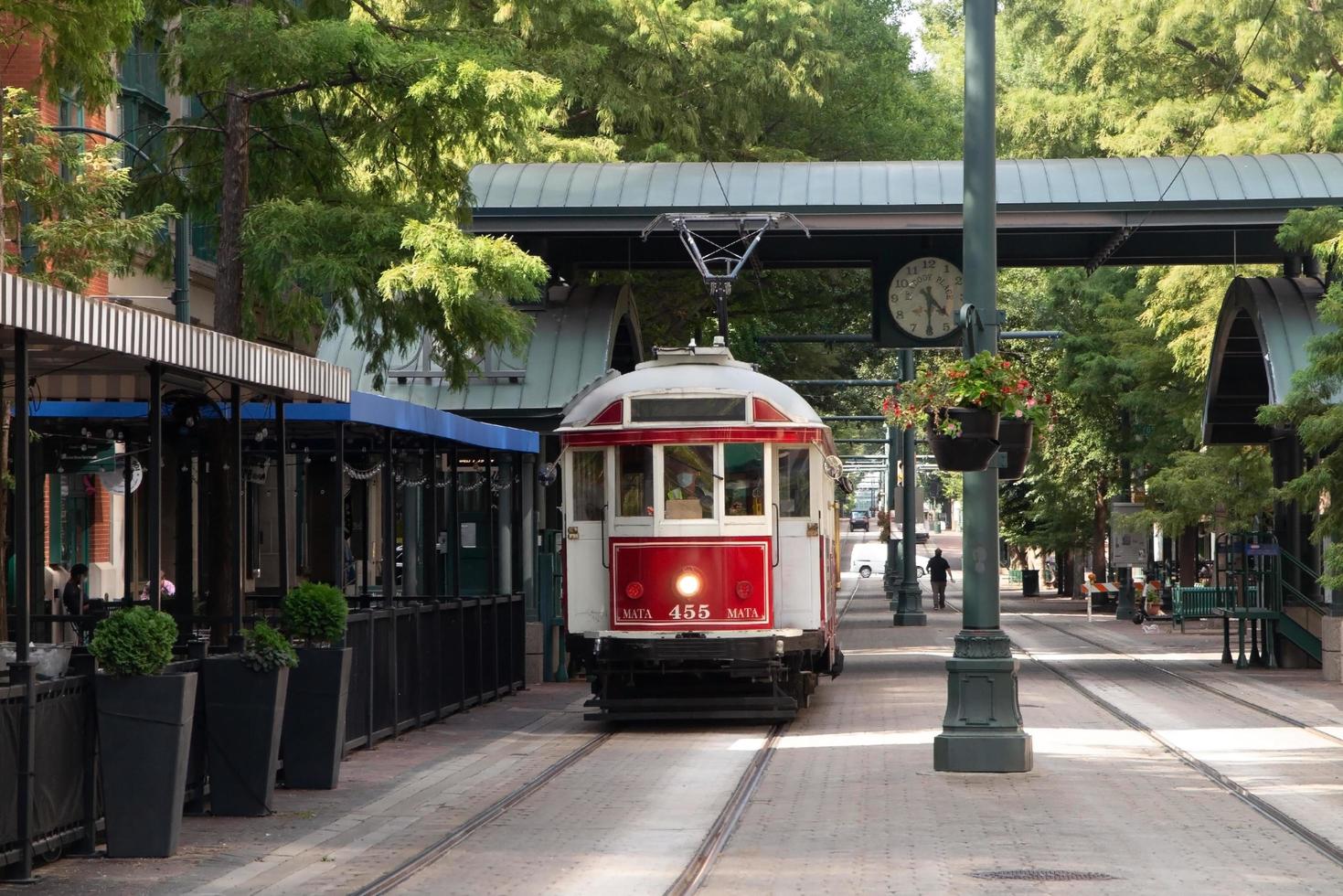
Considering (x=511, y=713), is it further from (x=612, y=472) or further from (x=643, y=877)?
(x=643, y=877)

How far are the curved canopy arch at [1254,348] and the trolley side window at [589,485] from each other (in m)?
9.50

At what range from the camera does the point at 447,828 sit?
12.2 m

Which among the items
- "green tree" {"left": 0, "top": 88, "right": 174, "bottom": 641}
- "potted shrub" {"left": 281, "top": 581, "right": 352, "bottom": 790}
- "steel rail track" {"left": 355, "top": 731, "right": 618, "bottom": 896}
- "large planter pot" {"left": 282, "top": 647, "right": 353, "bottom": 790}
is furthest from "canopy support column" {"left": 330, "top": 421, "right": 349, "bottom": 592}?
"green tree" {"left": 0, "top": 88, "right": 174, "bottom": 641}

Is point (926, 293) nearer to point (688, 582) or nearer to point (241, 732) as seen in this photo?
point (688, 582)

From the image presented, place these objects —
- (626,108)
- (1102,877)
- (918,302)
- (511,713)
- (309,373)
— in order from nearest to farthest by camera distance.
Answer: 1. (1102,877)
2. (309,373)
3. (511,713)
4. (918,302)
5. (626,108)

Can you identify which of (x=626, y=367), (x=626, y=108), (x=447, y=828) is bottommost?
(x=447, y=828)

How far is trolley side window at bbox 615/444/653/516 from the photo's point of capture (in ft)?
63.8

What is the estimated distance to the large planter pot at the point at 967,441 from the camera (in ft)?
46.4

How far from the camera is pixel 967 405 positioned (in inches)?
559

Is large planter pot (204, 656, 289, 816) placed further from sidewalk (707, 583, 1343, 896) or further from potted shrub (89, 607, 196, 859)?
sidewalk (707, 583, 1343, 896)

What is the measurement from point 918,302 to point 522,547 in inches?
267

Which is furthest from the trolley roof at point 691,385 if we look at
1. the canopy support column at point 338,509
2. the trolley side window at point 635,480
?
the canopy support column at point 338,509

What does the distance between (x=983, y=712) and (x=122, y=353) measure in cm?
696

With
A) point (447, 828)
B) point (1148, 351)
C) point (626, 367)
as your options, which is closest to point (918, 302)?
point (626, 367)
